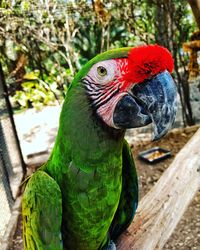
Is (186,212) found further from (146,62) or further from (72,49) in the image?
(72,49)

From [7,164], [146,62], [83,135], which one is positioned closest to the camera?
[146,62]

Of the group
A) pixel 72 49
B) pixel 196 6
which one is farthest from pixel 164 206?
pixel 72 49

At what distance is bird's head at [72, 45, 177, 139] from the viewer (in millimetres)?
735

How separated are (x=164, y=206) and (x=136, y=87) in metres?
0.58

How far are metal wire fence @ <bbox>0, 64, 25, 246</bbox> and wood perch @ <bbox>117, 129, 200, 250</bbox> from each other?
1.11 metres

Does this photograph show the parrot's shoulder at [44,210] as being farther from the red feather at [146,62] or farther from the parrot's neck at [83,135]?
the red feather at [146,62]

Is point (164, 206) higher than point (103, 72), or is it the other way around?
point (103, 72)

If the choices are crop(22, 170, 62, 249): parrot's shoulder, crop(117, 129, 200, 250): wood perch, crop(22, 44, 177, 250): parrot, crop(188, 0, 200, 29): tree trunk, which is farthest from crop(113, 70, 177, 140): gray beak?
crop(188, 0, 200, 29): tree trunk

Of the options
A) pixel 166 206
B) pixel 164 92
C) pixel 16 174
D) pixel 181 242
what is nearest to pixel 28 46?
pixel 16 174

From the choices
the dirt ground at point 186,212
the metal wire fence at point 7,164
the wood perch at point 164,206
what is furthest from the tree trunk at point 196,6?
the metal wire fence at point 7,164

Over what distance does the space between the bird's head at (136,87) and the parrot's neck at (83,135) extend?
0.15ft

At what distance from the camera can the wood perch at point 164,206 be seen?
1.09 m

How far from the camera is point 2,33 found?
3.16 m

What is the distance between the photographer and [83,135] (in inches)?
33.6
